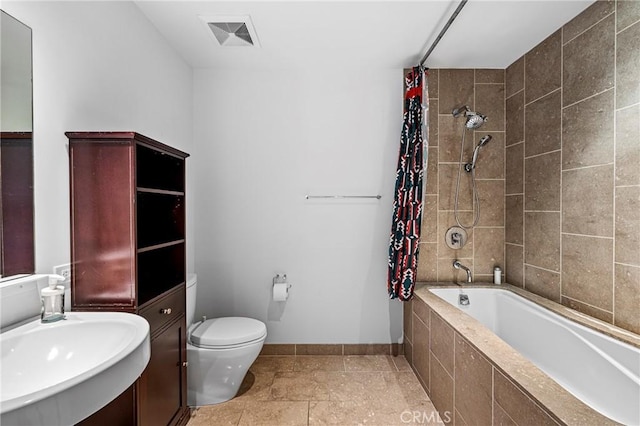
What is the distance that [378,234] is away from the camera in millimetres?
2725

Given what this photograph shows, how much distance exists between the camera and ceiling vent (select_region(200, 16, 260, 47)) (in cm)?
197

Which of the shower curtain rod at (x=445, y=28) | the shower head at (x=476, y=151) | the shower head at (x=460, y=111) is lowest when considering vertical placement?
the shower head at (x=476, y=151)

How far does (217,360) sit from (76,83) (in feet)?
5.40

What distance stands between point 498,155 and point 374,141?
104 centimetres

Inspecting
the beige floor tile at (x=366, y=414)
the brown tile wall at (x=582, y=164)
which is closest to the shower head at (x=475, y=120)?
the brown tile wall at (x=582, y=164)

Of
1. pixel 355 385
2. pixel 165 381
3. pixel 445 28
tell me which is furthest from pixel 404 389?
pixel 445 28

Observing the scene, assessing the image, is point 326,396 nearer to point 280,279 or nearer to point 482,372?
point 280,279

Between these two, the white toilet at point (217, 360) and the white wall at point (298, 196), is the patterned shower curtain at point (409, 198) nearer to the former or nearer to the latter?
the white wall at point (298, 196)

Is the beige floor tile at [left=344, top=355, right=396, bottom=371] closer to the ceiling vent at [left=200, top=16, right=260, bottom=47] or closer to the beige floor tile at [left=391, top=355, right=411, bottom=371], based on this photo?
the beige floor tile at [left=391, top=355, right=411, bottom=371]

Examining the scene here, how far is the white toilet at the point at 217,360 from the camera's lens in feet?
6.51

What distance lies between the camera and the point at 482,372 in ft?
4.82

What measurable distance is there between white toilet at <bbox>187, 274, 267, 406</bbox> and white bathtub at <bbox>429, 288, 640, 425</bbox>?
143cm

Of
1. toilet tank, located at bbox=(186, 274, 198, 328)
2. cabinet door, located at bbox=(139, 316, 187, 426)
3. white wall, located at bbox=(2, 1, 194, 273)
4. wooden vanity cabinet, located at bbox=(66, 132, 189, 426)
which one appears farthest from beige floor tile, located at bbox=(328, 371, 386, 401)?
white wall, located at bbox=(2, 1, 194, 273)

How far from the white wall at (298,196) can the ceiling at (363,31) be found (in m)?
0.21
